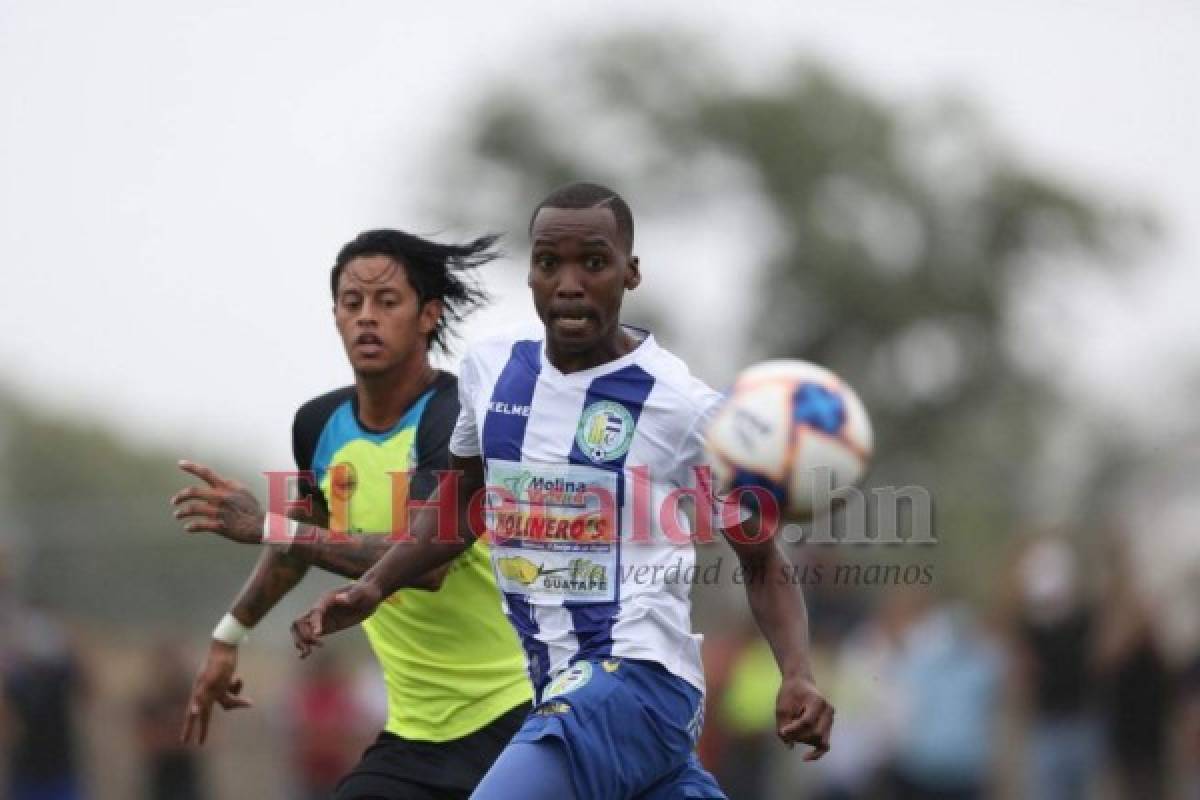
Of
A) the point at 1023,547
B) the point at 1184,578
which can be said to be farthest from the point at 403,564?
the point at 1184,578

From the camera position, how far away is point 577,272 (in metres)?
5.62

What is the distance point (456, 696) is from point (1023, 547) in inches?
285

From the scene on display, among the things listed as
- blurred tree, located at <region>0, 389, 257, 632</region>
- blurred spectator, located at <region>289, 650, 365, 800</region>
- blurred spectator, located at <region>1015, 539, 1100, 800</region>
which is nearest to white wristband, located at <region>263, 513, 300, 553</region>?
blurred spectator, located at <region>1015, 539, 1100, 800</region>

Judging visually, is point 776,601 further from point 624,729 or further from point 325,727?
point 325,727

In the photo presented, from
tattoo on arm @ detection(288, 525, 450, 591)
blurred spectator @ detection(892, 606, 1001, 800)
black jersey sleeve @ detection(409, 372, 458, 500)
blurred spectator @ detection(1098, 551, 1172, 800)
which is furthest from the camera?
blurred spectator @ detection(892, 606, 1001, 800)

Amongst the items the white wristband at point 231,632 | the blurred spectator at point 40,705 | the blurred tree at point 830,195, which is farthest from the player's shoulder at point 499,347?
the blurred tree at point 830,195

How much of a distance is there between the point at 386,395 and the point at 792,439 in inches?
74.9

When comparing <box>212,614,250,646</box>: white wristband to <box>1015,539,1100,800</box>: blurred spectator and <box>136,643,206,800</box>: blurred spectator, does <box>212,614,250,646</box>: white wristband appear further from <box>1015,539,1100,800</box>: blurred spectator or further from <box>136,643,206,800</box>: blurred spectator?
<box>136,643,206,800</box>: blurred spectator

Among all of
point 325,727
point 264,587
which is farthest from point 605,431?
point 325,727

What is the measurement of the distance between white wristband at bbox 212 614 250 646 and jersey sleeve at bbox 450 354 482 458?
1.26m

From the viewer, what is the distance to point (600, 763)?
213 inches

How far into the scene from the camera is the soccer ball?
536cm

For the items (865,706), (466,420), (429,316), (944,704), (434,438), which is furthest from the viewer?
(865,706)

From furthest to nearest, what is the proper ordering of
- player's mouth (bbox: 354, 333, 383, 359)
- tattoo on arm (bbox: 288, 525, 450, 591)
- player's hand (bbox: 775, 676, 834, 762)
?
player's mouth (bbox: 354, 333, 383, 359) < tattoo on arm (bbox: 288, 525, 450, 591) < player's hand (bbox: 775, 676, 834, 762)
